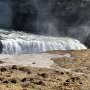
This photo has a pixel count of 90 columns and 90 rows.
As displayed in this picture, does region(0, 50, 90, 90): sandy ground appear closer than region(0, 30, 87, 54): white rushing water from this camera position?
Yes

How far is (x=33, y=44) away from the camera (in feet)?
112

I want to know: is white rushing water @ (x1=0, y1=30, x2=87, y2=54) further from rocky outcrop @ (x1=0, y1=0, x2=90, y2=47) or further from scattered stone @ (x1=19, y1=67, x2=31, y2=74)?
scattered stone @ (x1=19, y1=67, x2=31, y2=74)

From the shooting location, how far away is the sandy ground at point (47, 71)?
66.9ft

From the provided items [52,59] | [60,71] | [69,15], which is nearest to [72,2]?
[69,15]

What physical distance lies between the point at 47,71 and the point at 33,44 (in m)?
10.2

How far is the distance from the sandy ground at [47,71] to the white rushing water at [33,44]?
8.30 ft

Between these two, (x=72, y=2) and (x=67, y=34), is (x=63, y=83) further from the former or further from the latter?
(x=72, y=2)

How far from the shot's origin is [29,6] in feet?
148

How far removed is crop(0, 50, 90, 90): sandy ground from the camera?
20.4 metres

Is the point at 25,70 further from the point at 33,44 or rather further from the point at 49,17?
the point at 49,17

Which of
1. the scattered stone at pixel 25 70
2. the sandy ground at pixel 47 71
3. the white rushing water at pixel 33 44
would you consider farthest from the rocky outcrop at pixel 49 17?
the scattered stone at pixel 25 70

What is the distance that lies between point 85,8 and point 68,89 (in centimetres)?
2201

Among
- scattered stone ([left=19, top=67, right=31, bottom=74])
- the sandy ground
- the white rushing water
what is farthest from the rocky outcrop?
scattered stone ([left=19, top=67, right=31, bottom=74])

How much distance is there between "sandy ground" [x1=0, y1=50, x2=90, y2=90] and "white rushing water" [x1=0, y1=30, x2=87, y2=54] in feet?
8.30
